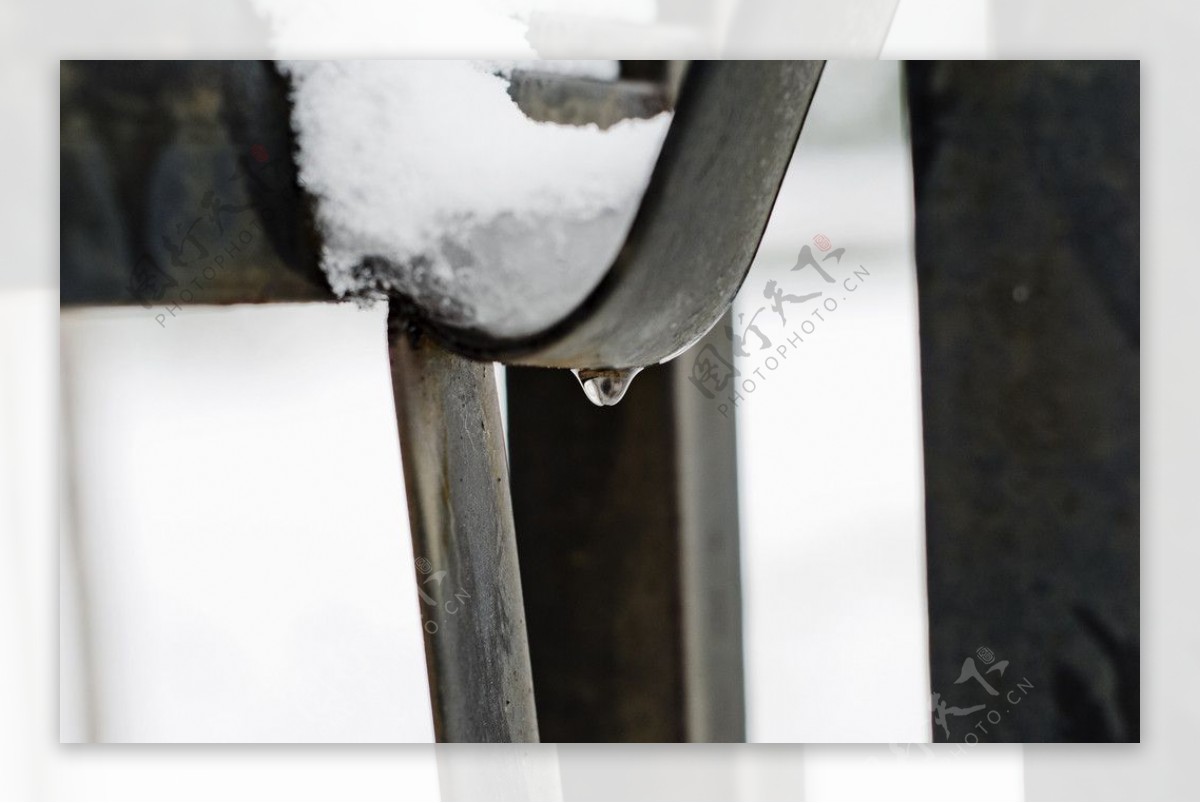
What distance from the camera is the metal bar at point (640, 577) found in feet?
2.14

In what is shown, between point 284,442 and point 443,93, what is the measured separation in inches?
8.1

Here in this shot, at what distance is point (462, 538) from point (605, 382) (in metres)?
0.10

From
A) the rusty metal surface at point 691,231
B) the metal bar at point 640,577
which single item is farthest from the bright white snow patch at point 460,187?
the metal bar at point 640,577

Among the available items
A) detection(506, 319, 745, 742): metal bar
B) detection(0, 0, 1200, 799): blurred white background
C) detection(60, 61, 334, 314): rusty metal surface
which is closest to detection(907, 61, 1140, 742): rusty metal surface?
detection(0, 0, 1200, 799): blurred white background

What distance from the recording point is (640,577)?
67cm

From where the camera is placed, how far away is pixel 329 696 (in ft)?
2.20

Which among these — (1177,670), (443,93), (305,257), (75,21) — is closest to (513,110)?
(443,93)

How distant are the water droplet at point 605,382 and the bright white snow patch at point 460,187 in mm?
60

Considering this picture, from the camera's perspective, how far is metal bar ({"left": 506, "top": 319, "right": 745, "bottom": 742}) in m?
0.65

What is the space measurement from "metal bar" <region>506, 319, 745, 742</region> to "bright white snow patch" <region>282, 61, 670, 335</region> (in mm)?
121

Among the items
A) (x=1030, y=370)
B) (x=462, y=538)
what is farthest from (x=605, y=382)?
(x=1030, y=370)

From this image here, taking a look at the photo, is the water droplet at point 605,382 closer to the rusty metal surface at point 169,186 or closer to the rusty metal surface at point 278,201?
the rusty metal surface at point 278,201

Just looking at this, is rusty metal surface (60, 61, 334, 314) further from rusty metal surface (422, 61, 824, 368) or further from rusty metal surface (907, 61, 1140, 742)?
rusty metal surface (907, 61, 1140, 742)

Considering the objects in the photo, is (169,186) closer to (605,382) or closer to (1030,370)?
(605,382)
